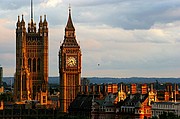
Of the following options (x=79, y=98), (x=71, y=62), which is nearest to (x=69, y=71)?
(x=71, y=62)

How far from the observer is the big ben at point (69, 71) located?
522ft

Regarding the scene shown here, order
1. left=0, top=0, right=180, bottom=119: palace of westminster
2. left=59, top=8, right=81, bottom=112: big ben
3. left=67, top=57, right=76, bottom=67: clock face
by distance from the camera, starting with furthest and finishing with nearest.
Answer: left=67, top=57, right=76, bottom=67: clock face < left=59, top=8, right=81, bottom=112: big ben < left=0, top=0, right=180, bottom=119: palace of westminster

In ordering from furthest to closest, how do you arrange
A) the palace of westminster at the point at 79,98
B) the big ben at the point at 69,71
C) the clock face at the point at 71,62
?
the clock face at the point at 71,62 → the big ben at the point at 69,71 → the palace of westminster at the point at 79,98

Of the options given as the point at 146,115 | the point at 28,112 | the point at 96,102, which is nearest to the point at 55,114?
the point at 28,112

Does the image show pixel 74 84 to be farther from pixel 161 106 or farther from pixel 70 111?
pixel 161 106

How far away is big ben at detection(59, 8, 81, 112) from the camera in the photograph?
159250mm

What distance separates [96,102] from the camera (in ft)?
437

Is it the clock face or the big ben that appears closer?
the big ben

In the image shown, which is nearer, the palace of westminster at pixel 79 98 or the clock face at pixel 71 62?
the palace of westminster at pixel 79 98

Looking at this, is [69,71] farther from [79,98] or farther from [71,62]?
[79,98]

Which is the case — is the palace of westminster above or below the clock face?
below

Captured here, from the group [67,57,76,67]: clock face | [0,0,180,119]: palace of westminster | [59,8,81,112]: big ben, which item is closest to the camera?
[0,0,180,119]: palace of westminster

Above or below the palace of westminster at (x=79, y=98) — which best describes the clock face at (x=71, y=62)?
above

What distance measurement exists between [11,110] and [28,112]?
3.19 m
